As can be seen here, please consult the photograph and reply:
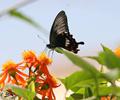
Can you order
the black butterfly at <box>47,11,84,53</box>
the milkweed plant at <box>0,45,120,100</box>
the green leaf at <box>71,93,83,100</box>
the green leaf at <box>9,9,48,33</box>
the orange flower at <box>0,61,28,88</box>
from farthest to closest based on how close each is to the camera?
the black butterfly at <box>47,11,84,53</box>
the orange flower at <box>0,61,28,88</box>
the green leaf at <box>71,93,83,100</box>
the milkweed plant at <box>0,45,120,100</box>
the green leaf at <box>9,9,48,33</box>

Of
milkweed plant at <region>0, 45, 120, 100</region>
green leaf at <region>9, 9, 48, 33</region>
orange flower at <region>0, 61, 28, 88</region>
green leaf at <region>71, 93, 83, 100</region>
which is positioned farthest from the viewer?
orange flower at <region>0, 61, 28, 88</region>

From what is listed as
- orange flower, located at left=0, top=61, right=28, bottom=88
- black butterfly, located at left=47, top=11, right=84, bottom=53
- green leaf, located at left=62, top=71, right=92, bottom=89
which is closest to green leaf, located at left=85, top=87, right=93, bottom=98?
green leaf, located at left=62, top=71, right=92, bottom=89

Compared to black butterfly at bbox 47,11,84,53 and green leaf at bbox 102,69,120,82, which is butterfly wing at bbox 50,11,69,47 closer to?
black butterfly at bbox 47,11,84,53

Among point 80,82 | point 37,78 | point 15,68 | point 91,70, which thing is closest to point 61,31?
point 15,68

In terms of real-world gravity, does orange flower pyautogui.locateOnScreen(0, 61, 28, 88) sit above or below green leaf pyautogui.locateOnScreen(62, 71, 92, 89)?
below

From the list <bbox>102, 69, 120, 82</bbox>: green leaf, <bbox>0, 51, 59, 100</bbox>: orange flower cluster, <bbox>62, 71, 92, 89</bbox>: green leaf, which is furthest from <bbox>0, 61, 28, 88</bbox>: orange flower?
<bbox>102, 69, 120, 82</bbox>: green leaf

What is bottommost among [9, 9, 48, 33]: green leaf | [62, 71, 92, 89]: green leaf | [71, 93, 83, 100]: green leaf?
[71, 93, 83, 100]: green leaf

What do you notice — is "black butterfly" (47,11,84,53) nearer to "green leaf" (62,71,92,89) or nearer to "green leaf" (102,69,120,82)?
"green leaf" (62,71,92,89)

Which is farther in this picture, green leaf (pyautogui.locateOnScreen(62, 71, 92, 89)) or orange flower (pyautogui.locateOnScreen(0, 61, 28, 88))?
orange flower (pyautogui.locateOnScreen(0, 61, 28, 88))
